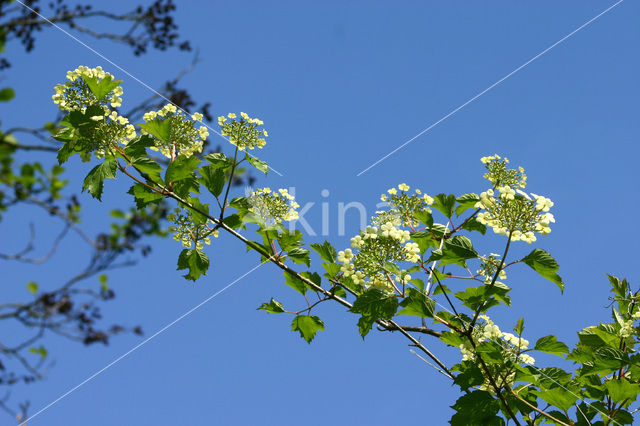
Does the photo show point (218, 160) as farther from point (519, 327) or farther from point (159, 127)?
point (519, 327)

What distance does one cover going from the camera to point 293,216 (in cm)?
382

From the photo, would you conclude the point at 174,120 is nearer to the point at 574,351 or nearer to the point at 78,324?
the point at 78,324

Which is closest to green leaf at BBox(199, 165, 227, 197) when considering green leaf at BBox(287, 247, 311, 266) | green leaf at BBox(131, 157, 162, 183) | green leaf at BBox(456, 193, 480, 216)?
green leaf at BBox(131, 157, 162, 183)

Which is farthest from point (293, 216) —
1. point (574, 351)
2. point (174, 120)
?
point (574, 351)

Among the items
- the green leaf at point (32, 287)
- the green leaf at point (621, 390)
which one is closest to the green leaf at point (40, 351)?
the green leaf at point (32, 287)

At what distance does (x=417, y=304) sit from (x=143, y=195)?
200 centimetres

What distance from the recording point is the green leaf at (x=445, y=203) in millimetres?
3525

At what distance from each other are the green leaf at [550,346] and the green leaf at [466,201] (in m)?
0.99

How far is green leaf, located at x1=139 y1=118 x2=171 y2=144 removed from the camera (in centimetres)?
365

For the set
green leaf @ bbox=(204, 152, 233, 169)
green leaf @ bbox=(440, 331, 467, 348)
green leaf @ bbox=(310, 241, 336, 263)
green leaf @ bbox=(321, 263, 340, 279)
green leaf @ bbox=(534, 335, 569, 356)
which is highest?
green leaf @ bbox=(204, 152, 233, 169)

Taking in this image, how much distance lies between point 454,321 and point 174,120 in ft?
8.06

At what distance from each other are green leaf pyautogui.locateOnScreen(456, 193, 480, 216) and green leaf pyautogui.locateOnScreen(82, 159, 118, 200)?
7.87 ft

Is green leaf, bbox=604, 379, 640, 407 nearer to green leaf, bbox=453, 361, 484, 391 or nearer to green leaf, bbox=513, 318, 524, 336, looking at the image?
green leaf, bbox=513, 318, 524, 336

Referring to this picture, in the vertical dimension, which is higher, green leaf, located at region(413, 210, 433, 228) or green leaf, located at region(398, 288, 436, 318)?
green leaf, located at region(413, 210, 433, 228)
